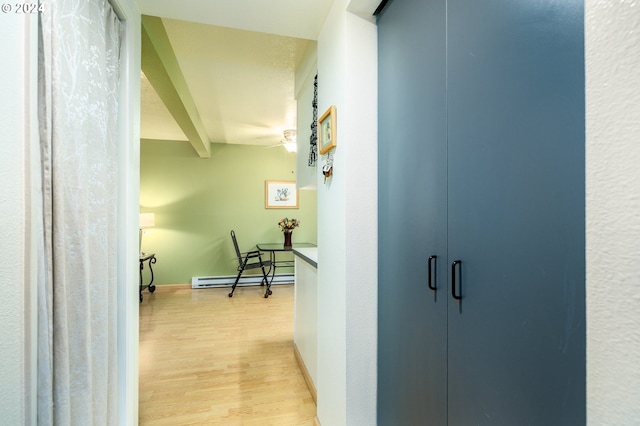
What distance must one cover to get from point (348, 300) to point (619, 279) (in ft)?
3.21

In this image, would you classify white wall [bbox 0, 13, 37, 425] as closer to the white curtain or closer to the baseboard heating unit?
the white curtain

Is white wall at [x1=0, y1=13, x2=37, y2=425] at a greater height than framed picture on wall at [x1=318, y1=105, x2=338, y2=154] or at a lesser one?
lesser

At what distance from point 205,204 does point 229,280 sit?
55.4 inches

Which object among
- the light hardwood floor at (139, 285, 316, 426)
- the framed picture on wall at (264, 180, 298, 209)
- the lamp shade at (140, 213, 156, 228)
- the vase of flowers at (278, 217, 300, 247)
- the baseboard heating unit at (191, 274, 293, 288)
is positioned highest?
the framed picture on wall at (264, 180, 298, 209)

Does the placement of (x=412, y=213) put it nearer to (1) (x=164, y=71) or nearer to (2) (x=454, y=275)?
(2) (x=454, y=275)

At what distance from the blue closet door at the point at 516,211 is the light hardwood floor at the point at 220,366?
1.46m

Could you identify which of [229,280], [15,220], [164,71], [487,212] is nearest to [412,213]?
[487,212]

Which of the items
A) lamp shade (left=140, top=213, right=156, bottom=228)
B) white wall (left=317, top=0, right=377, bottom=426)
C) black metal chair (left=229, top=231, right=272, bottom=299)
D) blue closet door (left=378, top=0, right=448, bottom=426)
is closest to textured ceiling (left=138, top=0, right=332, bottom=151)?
white wall (left=317, top=0, right=377, bottom=426)

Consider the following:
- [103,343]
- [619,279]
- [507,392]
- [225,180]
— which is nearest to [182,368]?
[103,343]

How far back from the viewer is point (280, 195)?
5262 mm

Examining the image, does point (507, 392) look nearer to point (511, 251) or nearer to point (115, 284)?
point (511, 251)

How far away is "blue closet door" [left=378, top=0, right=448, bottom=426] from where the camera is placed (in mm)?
861

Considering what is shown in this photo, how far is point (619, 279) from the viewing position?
0.36 metres

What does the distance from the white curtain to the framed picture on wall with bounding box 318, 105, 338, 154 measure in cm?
96
